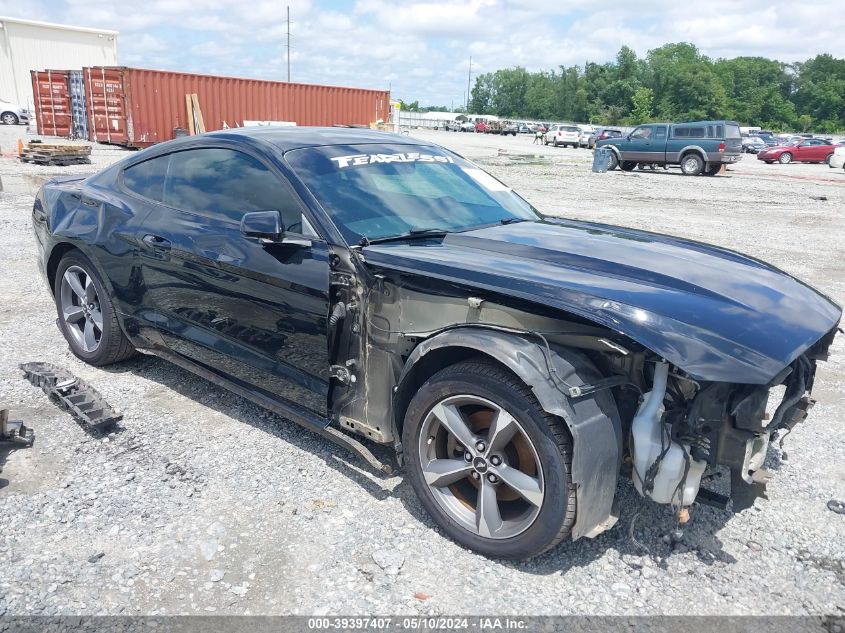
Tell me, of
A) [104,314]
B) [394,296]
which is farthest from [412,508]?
[104,314]

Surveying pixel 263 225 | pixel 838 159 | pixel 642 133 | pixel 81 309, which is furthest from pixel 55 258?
pixel 838 159

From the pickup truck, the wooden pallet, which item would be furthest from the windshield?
the pickup truck

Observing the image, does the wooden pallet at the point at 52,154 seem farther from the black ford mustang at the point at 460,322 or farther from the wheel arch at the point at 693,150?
the wheel arch at the point at 693,150

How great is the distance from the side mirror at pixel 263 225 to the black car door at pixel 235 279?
72 millimetres

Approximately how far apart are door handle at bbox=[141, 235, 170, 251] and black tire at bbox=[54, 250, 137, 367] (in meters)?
0.63

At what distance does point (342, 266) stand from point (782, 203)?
667 inches

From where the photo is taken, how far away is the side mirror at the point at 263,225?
320cm

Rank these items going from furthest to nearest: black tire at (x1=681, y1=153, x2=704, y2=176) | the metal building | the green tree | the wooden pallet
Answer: the green tree
the metal building
black tire at (x1=681, y1=153, x2=704, y2=176)
the wooden pallet

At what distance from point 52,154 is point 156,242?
666 inches

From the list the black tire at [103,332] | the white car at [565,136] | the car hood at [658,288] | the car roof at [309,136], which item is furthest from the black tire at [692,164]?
the white car at [565,136]

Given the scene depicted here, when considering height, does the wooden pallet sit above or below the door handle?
below

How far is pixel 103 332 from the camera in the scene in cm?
455

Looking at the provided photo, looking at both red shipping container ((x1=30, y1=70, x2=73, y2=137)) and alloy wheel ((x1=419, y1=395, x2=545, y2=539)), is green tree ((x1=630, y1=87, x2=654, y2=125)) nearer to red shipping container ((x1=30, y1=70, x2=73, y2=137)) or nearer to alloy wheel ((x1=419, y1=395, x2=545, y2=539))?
red shipping container ((x1=30, y1=70, x2=73, y2=137))

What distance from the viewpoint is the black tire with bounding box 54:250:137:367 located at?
14.6 ft
